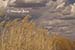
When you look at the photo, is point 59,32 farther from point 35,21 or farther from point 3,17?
point 3,17

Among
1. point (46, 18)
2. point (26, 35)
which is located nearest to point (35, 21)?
point (46, 18)

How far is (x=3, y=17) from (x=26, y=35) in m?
0.45

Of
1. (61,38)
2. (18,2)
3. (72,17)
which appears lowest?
(61,38)

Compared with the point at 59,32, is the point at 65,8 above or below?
above

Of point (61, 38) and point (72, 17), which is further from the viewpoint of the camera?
point (72, 17)

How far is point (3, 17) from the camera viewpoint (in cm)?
312

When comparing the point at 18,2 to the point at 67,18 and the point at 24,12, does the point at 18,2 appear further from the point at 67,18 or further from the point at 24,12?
the point at 67,18

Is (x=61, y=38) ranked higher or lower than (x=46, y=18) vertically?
lower

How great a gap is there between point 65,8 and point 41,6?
0.28 m

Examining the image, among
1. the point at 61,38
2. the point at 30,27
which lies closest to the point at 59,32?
the point at 61,38

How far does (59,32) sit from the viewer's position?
309 cm

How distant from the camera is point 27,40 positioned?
2826mm

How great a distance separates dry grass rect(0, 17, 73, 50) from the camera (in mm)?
2801

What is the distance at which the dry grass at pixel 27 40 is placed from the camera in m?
2.80
